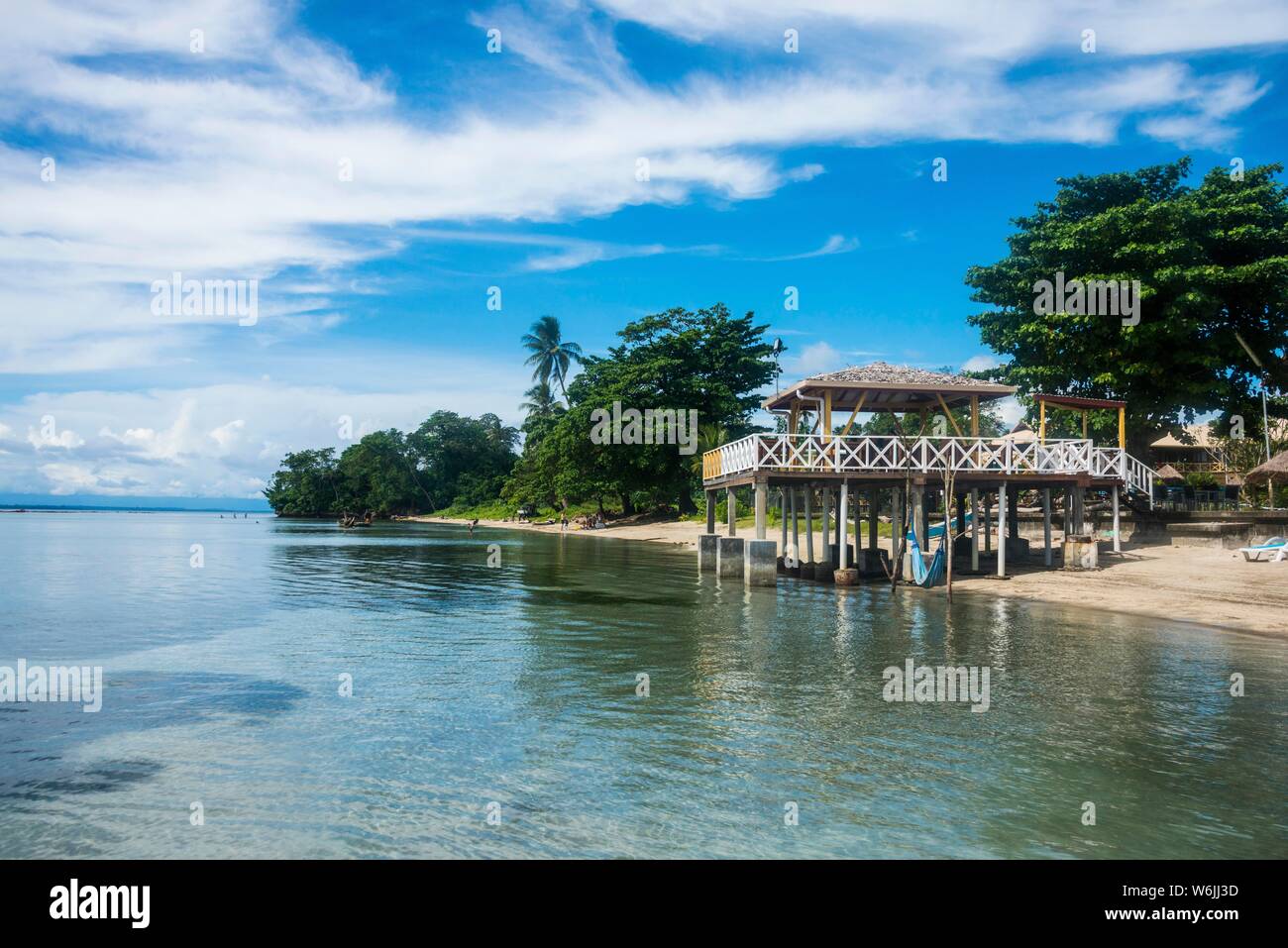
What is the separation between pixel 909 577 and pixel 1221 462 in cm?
4098

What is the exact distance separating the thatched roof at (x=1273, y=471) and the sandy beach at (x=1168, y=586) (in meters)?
7.32

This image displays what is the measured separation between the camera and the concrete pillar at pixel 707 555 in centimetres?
3281

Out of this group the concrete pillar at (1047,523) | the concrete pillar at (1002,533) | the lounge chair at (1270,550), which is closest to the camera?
the lounge chair at (1270,550)

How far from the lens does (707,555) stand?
108ft

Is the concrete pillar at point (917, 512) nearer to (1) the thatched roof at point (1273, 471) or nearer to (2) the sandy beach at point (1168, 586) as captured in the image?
(2) the sandy beach at point (1168, 586)

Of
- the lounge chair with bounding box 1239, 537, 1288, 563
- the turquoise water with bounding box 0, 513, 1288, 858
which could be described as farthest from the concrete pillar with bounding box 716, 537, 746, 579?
the lounge chair with bounding box 1239, 537, 1288, 563

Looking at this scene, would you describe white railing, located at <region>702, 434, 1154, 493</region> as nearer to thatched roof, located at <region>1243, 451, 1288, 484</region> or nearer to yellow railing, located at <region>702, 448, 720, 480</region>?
yellow railing, located at <region>702, 448, 720, 480</region>

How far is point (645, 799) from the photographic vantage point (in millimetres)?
8516

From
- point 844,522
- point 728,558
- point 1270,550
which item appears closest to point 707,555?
point 728,558

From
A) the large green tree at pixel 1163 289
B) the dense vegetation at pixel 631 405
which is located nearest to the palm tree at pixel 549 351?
the dense vegetation at pixel 631 405

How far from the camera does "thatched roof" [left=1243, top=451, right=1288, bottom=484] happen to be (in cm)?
3500

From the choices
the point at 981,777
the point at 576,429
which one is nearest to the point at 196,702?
the point at 981,777
